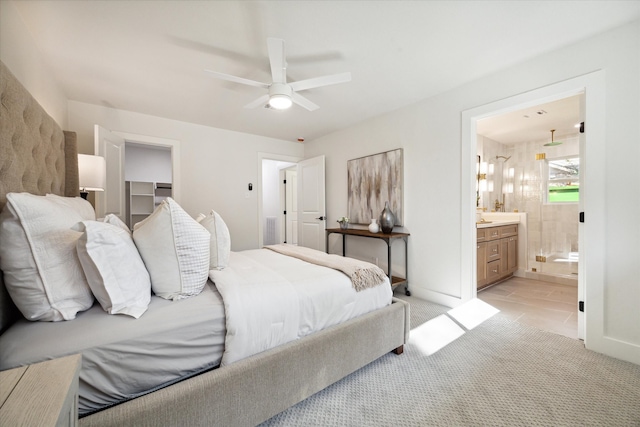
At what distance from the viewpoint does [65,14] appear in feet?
5.60

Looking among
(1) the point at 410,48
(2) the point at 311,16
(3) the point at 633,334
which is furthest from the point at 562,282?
(2) the point at 311,16

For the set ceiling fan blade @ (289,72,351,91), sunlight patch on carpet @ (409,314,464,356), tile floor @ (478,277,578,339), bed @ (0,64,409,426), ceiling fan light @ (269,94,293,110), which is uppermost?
ceiling fan blade @ (289,72,351,91)

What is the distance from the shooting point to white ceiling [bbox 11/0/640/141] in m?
1.66

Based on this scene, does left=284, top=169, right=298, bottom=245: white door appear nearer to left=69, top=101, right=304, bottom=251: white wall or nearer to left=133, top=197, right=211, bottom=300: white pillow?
left=69, top=101, right=304, bottom=251: white wall

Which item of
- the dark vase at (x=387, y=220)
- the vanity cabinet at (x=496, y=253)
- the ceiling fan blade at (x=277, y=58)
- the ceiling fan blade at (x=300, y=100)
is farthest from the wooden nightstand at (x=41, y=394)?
the vanity cabinet at (x=496, y=253)

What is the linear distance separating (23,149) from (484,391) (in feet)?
9.77

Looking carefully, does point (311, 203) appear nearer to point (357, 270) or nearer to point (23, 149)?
point (357, 270)

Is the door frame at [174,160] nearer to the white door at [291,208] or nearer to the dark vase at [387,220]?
the white door at [291,208]

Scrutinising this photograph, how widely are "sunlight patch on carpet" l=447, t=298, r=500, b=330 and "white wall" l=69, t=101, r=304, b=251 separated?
128 inches

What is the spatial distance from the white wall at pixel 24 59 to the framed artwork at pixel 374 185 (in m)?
3.46

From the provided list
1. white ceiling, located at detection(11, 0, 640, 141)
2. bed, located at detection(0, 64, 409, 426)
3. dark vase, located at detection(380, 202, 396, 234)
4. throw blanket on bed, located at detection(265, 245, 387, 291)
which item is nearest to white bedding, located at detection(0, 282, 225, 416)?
bed, located at detection(0, 64, 409, 426)

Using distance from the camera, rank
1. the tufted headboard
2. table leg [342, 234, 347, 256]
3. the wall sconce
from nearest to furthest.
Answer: the tufted headboard
the wall sconce
table leg [342, 234, 347, 256]

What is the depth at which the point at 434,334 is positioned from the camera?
223cm

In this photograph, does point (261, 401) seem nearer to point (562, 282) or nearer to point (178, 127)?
point (178, 127)
